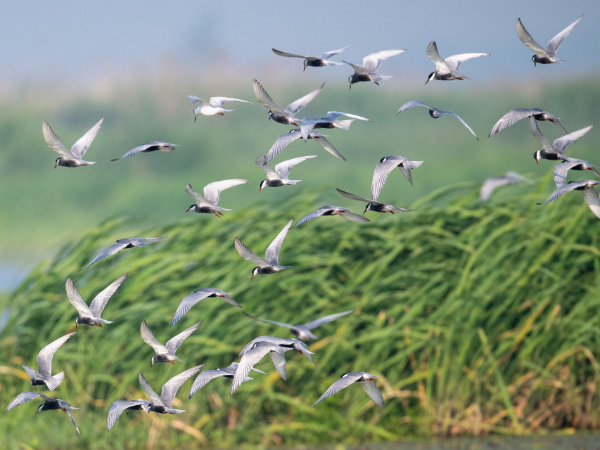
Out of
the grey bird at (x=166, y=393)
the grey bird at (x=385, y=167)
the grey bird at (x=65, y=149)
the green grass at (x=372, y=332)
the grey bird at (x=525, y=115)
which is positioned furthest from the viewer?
the green grass at (x=372, y=332)

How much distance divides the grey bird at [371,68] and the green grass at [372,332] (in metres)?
2.32

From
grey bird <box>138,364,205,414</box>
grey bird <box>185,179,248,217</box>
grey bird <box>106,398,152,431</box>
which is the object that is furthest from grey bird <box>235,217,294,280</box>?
grey bird <box>106,398,152,431</box>

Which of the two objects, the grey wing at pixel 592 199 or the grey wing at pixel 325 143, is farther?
the grey wing at pixel 592 199

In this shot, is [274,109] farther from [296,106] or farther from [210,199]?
[210,199]

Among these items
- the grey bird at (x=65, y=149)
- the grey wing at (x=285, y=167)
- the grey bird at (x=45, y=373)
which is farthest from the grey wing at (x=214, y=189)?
the grey bird at (x=45, y=373)

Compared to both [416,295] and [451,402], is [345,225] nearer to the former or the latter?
[416,295]

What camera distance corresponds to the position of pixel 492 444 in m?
4.32

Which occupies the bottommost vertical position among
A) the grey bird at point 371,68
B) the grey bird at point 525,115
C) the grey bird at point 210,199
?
the grey bird at point 210,199

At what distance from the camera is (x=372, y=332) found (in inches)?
180

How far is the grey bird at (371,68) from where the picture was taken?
2346 millimetres

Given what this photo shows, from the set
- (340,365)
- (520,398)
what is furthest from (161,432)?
(520,398)

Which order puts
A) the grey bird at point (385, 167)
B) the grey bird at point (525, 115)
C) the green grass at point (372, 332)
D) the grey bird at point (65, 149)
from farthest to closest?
the green grass at point (372, 332) → the grey bird at point (65, 149) → the grey bird at point (525, 115) → the grey bird at point (385, 167)

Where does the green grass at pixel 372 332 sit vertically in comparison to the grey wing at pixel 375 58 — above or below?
below

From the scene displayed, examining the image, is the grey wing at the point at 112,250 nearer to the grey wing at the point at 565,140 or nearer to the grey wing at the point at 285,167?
the grey wing at the point at 285,167
